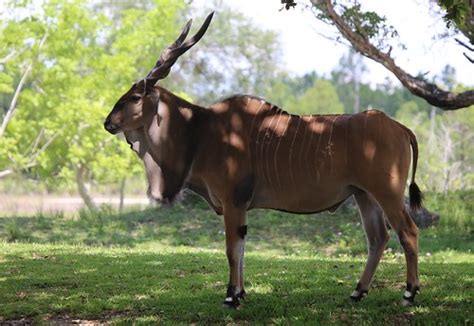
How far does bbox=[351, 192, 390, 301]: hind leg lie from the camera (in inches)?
216

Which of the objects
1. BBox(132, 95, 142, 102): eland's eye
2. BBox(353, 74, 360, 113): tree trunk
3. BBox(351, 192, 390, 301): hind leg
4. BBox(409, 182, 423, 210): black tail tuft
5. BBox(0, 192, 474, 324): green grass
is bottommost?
BBox(0, 192, 474, 324): green grass

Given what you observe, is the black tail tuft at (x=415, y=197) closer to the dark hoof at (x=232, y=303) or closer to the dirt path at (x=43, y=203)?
the dark hoof at (x=232, y=303)

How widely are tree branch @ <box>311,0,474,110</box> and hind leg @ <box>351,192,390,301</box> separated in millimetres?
4841

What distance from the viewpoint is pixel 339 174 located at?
16.9 feet

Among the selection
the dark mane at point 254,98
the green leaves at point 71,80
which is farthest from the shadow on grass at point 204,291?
the green leaves at point 71,80

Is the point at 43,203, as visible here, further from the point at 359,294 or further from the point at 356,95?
the point at 356,95

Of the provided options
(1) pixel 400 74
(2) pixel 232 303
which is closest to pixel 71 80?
(1) pixel 400 74

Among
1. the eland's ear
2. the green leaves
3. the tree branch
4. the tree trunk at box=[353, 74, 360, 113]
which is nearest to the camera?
the eland's ear

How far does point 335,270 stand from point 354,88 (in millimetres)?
77098

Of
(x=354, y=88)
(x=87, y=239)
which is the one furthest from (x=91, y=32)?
(x=354, y=88)

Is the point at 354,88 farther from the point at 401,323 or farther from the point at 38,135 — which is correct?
the point at 401,323

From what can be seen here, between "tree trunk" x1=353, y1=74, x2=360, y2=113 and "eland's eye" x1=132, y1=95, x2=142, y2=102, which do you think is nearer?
"eland's eye" x1=132, y1=95, x2=142, y2=102

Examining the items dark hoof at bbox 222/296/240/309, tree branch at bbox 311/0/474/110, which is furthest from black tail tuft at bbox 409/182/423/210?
tree branch at bbox 311/0/474/110

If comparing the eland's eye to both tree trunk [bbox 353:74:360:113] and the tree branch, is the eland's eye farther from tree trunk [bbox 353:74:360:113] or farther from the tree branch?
tree trunk [bbox 353:74:360:113]
